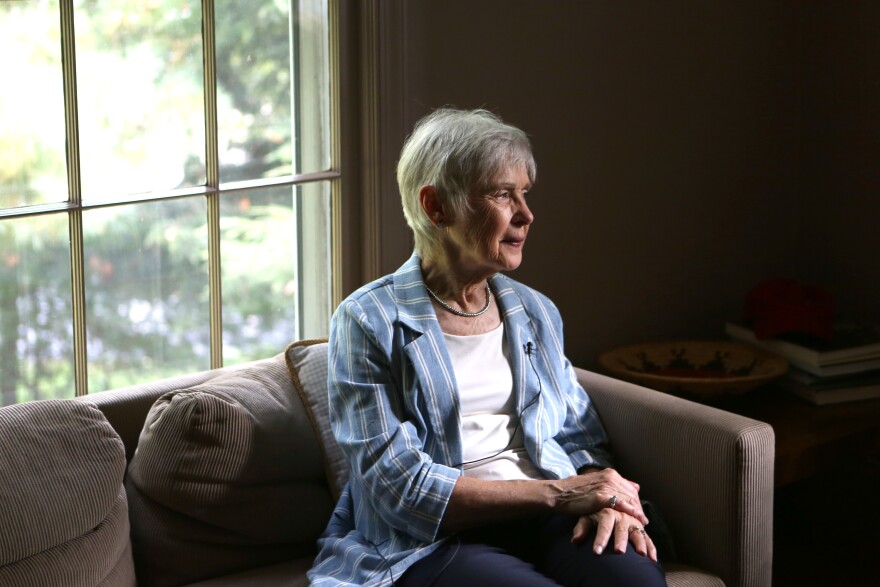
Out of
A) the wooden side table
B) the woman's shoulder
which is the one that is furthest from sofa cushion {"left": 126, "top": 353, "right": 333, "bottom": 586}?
the wooden side table

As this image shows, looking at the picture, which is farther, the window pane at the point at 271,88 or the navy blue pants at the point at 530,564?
the window pane at the point at 271,88

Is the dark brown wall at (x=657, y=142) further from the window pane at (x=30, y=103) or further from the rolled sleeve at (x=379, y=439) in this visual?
the window pane at (x=30, y=103)

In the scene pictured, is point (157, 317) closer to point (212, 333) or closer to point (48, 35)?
point (212, 333)

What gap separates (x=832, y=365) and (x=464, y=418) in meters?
1.22

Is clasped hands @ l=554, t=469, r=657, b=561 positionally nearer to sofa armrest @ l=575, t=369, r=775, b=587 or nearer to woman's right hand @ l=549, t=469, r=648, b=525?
woman's right hand @ l=549, t=469, r=648, b=525

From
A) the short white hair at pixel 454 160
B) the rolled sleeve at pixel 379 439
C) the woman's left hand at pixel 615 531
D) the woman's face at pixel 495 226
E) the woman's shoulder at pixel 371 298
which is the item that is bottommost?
the woman's left hand at pixel 615 531

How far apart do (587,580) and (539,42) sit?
4.69 feet

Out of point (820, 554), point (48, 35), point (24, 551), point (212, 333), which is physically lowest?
point (820, 554)

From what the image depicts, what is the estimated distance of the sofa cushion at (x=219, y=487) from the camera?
1850 mm

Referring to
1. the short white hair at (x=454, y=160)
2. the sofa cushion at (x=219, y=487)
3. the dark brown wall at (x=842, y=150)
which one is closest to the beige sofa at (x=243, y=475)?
the sofa cushion at (x=219, y=487)

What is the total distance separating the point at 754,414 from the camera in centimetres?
269

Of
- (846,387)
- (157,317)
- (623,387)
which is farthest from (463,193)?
(846,387)

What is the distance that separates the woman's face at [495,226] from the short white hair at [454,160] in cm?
2

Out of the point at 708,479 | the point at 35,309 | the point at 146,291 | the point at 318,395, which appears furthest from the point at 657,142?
the point at 35,309
